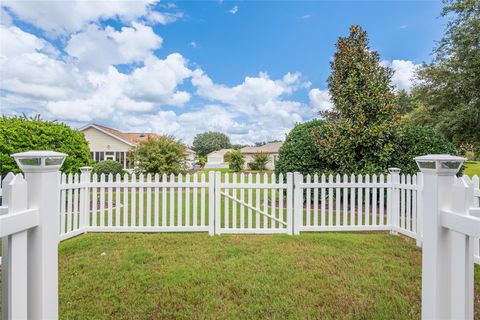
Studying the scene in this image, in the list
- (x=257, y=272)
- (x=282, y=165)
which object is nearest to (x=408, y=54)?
(x=282, y=165)

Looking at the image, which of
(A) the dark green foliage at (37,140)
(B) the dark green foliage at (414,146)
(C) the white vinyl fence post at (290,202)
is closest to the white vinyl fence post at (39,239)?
(C) the white vinyl fence post at (290,202)

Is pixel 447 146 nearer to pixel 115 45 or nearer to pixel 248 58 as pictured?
pixel 248 58

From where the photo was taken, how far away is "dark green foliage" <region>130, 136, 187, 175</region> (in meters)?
14.3

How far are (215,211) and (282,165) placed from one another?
3430 millimetres

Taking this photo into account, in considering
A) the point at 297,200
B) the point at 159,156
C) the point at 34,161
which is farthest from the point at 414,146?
the point at 159,156

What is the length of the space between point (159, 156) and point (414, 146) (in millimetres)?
11454

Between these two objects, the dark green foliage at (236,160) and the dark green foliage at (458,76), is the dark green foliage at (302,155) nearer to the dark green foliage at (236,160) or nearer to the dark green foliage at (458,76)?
the dark green foliage at (458,76)

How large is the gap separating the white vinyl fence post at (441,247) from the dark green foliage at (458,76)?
12398 millimetres

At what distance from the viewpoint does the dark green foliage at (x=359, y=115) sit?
716 centimetres

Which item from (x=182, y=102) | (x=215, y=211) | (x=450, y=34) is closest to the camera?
(x=215, y=211)

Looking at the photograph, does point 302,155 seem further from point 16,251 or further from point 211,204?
point 16,251

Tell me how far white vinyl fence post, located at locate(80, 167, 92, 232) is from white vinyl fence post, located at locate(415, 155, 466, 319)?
5.41 m

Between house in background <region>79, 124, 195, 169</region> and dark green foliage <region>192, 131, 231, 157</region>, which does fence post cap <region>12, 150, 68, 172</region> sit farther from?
dark green foliage <region>192, 131, 231, 157</region>

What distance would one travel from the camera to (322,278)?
323 cm
